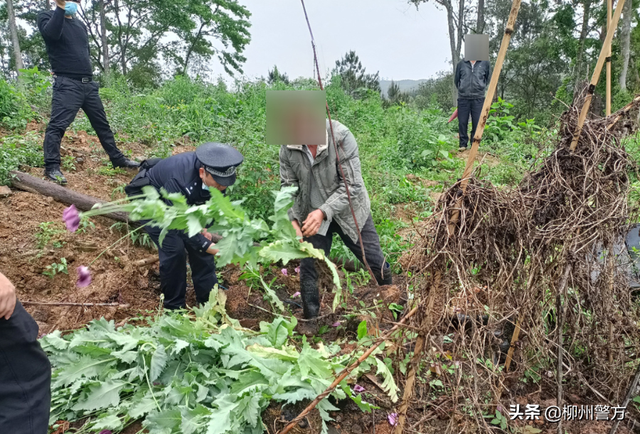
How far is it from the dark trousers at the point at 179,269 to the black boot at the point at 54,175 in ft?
5.33

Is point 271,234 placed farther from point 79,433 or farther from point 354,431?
point 79,433

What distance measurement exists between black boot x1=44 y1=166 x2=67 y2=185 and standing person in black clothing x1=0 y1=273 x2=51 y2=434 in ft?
10.7

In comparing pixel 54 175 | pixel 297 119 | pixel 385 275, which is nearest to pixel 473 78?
pixel 385 275

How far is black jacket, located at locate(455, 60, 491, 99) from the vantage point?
24.9ft

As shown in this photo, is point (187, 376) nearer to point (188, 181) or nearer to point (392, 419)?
point (392, 419)

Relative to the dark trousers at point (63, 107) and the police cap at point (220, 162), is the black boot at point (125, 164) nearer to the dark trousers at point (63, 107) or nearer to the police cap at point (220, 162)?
the dark trousers at point (63, 107)

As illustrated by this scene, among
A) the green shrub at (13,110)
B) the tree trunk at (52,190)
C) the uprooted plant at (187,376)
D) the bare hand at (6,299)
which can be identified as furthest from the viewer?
the green shrub at (13,110)

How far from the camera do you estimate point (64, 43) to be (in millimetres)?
4297

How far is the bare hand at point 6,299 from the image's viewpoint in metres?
1.41

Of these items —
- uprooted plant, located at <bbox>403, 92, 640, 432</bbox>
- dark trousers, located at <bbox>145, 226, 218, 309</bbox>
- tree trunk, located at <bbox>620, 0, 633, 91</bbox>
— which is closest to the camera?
uprooted plant, located at <bbox>403, 92, 640, 432</bbox>

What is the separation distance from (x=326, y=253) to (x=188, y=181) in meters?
1.17

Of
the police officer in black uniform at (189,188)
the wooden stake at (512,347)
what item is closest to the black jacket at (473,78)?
the police officer in black uniform at (189,188)

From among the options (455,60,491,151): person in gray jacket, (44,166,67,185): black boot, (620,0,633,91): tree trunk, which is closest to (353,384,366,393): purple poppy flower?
(44,166,67,185): black boot

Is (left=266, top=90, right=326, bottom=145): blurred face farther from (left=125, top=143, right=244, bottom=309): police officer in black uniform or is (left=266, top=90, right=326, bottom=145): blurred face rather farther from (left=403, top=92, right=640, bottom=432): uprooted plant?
(left=403, top=92, right=640, bottom=432): uprooted plant
